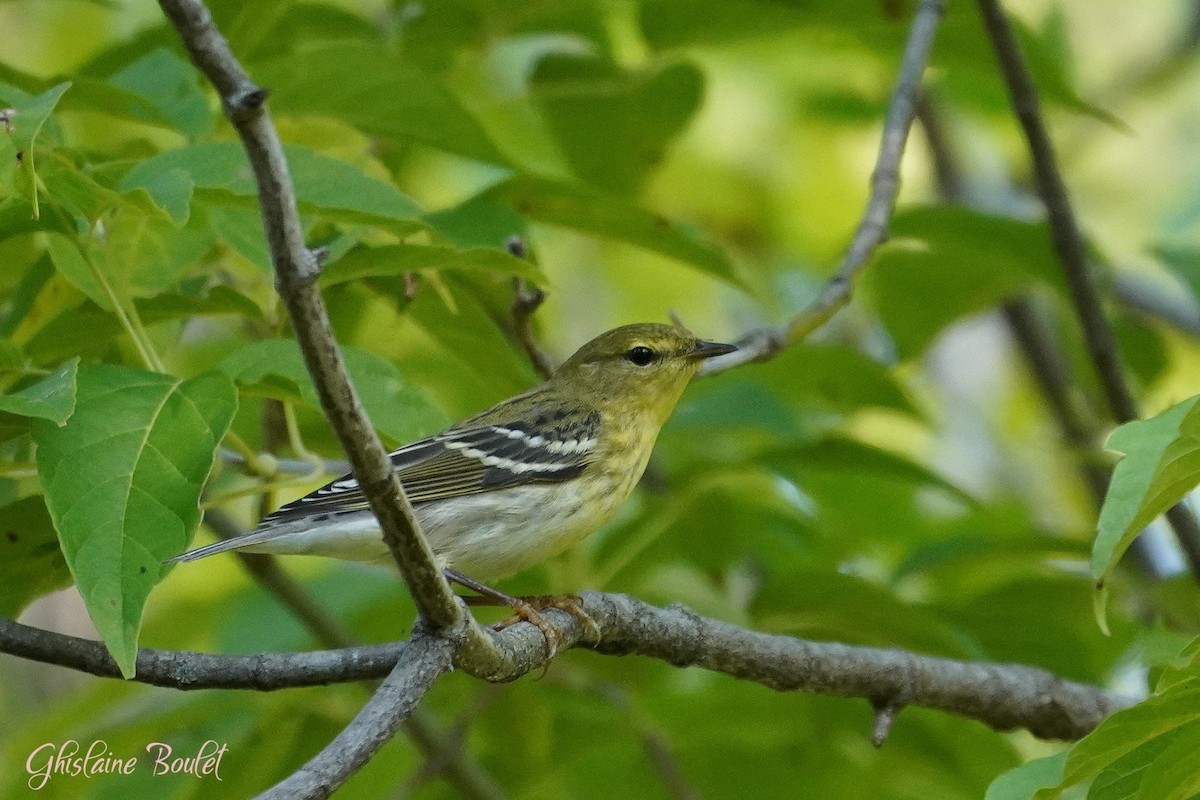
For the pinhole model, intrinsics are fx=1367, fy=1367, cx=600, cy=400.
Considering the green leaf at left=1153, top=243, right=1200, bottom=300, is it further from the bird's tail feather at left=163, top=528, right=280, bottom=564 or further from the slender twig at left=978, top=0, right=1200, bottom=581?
the bird's tail feather at left=163, top=528, right=280, bottom=564

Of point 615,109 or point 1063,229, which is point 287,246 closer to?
point 615,109

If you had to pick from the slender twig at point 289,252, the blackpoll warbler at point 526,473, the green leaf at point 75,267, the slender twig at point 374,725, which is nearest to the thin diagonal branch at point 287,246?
the slender twig at point 289,252

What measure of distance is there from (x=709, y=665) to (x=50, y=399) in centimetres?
168

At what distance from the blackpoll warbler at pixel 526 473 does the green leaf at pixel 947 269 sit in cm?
72

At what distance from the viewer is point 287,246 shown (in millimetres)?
1787

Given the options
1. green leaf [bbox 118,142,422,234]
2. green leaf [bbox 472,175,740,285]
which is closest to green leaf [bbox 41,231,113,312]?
green leaf [bbox 118,142,422,234]

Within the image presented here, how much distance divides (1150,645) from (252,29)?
2.80 meters

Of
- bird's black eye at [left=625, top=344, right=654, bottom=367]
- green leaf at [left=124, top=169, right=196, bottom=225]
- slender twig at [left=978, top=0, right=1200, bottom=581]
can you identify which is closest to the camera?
green leaf at [left=124, top=169, right=196, bottom=225]

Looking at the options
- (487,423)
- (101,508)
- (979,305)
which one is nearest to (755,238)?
(979,305)

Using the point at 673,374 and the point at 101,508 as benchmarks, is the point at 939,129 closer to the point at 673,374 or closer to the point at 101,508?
the point at 673,374

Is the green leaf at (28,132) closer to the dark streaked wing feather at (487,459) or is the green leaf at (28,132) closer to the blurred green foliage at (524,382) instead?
the blurred green foliage at (524,382)

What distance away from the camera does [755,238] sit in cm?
828

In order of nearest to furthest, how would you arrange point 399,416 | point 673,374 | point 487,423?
point 399,416, point 487,423, point 673,374

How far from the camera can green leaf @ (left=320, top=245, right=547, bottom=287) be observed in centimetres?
293
